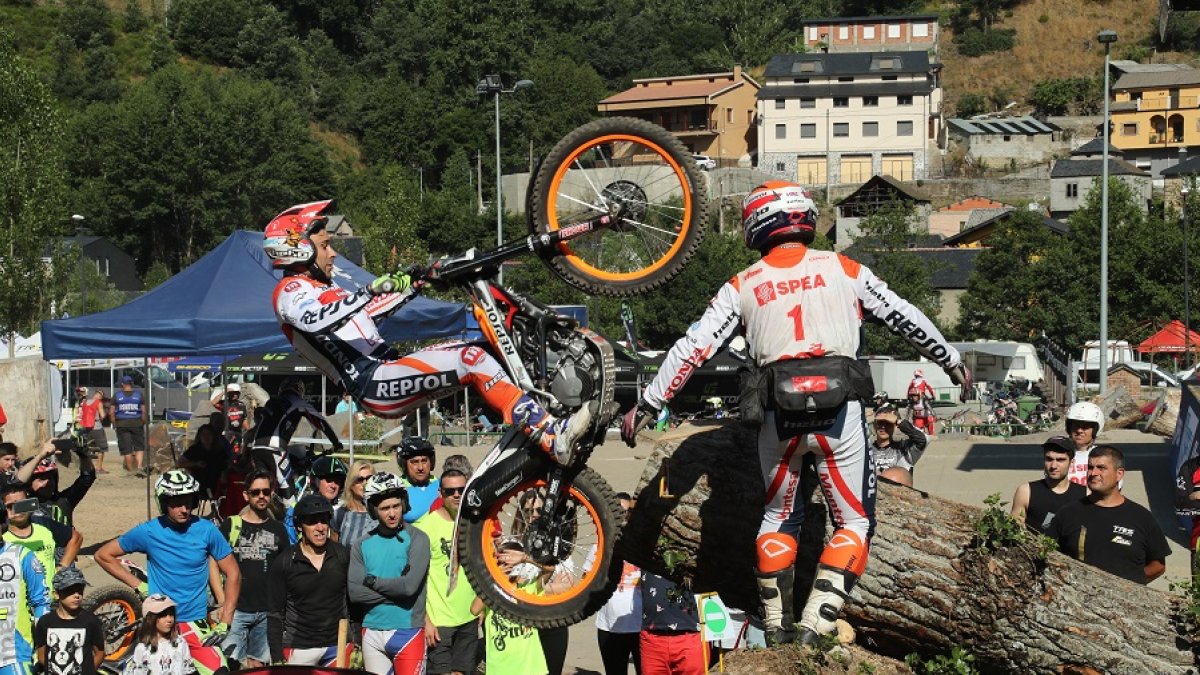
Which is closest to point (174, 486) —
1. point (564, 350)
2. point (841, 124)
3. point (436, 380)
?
point (436, 380)

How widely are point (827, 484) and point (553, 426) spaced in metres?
1.55

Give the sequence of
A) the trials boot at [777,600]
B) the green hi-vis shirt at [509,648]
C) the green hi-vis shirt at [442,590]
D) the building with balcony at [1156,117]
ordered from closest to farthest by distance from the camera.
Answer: the trials boot at [777,600], the green hi-vis shirt at [509,648], the green hi-vis shirt at [442,590], the building with balcony at [1156,117]

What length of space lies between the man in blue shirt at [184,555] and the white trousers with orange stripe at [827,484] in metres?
4.62

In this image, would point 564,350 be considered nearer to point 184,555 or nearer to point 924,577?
point 924,577

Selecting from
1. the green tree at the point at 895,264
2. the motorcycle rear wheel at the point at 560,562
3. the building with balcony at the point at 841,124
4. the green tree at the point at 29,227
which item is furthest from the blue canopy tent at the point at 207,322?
the building with balcony at the point at 841,124

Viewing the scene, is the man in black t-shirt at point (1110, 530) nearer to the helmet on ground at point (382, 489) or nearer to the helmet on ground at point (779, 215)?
the helmet on ground at point (779, 215)

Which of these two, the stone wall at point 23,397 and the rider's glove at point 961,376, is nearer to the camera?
the rider's glove at point 961,376

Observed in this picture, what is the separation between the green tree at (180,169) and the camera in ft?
328

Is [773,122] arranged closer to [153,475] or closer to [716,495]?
[153,475]

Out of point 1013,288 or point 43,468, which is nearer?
point 43,468

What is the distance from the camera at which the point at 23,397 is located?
31812 millimetres

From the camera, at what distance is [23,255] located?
47.9 m

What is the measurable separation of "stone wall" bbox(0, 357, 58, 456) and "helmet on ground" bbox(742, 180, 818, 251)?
2692cm

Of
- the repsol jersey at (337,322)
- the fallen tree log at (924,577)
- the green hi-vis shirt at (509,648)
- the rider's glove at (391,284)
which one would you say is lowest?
the green hi-vis shirt at (509,648)
